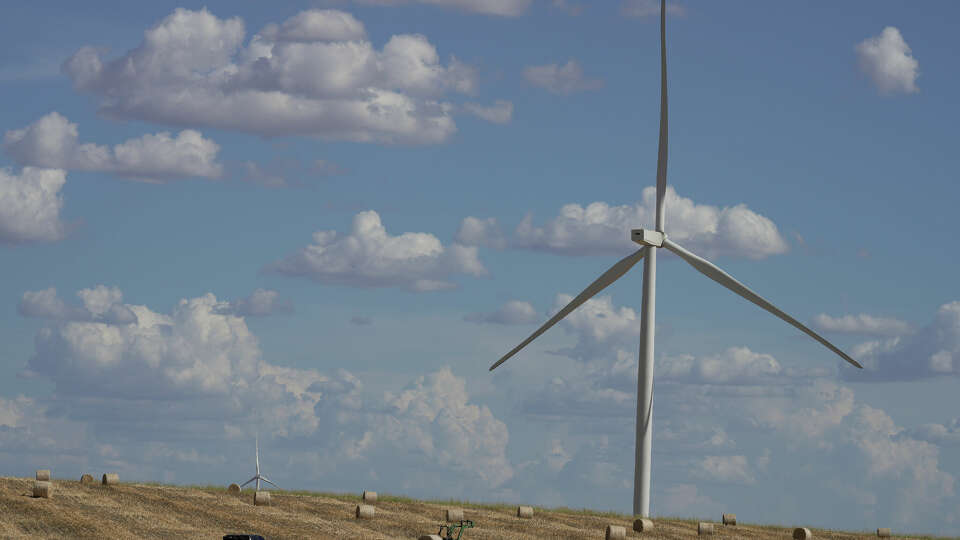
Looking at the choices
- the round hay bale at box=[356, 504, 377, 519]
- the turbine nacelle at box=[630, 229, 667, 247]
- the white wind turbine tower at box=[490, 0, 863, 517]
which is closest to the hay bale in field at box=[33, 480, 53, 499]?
the round hay bale at box=[356, 504, 377, 519]

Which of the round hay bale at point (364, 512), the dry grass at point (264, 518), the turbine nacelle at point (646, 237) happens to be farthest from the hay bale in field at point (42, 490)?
the turbine nacelle at point (646, 237)

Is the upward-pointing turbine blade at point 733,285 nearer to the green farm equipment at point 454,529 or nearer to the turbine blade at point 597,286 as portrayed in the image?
the turbine blade at point 597,286

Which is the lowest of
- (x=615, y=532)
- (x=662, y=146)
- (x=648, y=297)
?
(x=615, y=532)

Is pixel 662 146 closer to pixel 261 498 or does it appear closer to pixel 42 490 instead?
pixel 261 498

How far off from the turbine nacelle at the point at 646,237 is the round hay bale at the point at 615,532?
23.4 m

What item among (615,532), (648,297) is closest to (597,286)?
(648,297)

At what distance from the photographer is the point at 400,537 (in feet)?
181

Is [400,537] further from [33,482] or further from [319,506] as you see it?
[33,482]

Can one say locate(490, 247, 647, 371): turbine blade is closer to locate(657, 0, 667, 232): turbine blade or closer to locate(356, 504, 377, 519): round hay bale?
locate(657, 0, 667, 232): turbine blade

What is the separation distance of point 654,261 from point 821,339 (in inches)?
393

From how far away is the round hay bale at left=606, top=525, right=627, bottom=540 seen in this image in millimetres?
58375

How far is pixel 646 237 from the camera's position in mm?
79062

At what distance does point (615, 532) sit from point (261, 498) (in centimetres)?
1609

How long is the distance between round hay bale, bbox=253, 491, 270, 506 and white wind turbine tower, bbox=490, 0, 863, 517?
2078cm
